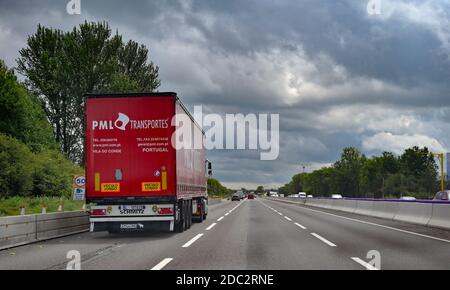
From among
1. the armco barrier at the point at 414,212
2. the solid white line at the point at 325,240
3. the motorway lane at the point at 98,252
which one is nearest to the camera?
the motorway lane at the point at 98,252

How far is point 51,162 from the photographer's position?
37781 millimetres

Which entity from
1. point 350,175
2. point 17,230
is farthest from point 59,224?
point 350,175

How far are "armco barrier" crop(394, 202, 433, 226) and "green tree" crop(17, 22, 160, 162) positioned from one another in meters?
32.9

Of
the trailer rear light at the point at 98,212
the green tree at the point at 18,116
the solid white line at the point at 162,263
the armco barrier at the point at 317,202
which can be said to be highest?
the green tree at the point at 18,116

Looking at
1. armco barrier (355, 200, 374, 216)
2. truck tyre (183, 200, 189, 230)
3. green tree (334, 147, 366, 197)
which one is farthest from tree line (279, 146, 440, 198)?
truck tyre (183, 200, 189, 230)

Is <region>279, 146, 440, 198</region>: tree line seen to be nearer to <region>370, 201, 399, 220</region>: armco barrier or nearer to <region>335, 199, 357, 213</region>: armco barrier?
<region>335, 199, 357, 213</region>: armco barrier

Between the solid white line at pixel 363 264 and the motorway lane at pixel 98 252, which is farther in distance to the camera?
the motorway lane at pixel 98 252

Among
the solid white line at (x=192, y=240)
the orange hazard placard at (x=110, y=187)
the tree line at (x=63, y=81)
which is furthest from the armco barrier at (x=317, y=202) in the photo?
the orange hazard placard at (x=110, y=187)

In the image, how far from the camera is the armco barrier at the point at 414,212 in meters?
19.4

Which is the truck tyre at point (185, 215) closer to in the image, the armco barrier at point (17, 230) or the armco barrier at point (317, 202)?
the armco barrier at point (17, 230)

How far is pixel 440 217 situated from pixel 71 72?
1574 inches

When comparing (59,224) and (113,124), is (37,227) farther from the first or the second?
(113,124)
